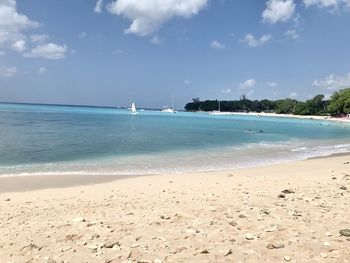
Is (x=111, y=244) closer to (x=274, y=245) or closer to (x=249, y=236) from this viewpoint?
(x=249, y=236)

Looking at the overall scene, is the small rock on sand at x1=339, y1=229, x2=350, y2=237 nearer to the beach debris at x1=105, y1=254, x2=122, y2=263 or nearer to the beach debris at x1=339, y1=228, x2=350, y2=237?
the beach debris at x1=339, y1=228, x2=350, y2=237

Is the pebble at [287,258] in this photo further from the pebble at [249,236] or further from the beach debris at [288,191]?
the beach debris at [288,191]

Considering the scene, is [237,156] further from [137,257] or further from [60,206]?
[137,257]

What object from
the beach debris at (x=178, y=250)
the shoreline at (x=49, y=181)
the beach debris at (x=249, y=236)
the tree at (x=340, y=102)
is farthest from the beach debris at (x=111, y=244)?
the tree at (x=340, y=102)

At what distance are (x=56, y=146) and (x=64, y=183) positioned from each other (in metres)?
14.5

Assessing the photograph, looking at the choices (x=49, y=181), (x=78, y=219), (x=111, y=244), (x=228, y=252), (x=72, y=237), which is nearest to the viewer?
(x=228, y=252)

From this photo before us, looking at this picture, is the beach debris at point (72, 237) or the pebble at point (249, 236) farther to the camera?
the beach debris at point (72, 237)

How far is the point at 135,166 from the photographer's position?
19.5 m

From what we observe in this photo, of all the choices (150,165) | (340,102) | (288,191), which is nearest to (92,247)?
(288,191)

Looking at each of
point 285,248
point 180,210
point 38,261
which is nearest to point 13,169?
point 180,210

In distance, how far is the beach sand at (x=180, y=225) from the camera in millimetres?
5871

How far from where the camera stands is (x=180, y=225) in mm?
7215

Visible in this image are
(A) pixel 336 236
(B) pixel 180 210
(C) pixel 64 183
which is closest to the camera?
(A) pixel 336 236

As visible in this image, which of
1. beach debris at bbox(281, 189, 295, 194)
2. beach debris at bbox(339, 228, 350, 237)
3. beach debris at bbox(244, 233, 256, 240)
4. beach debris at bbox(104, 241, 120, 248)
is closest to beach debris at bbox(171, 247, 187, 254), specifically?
beach debris at bbox(104, 241, 120, 248)
